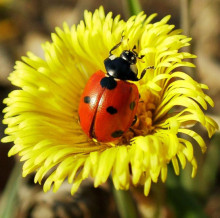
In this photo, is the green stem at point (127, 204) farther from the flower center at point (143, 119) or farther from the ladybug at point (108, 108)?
the ladybug at point (108, 108)

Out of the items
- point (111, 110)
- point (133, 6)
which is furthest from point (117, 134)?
point (133, 6)

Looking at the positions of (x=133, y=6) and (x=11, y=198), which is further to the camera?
(x=11, y=198)

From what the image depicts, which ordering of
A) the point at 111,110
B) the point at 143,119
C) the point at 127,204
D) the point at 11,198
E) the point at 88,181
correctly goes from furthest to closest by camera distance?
the point at 88,181
the point at 11,198
the point at 127,204
the point at 143,119
the point at 111,110

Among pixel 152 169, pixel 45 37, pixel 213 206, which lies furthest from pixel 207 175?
pixel 45 37

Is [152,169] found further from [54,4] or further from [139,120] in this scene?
[54,4]

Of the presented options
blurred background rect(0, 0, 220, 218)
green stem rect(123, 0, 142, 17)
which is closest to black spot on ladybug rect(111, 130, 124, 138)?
blurred background rect(0, 0, 220, 218)

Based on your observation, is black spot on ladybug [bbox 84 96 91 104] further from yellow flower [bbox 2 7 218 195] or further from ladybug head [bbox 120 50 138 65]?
ladybug head [bbox 120 50 138 65]

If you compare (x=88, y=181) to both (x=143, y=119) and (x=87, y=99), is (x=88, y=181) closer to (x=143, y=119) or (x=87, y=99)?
(x=143, y=119)

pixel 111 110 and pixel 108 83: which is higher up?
pixel 108 83
